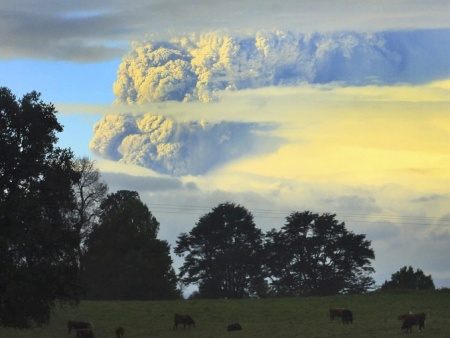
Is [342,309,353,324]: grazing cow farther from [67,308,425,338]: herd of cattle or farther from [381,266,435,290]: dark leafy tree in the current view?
[381,266,435,290]: dark leafy tree

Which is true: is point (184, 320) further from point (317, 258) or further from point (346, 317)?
point (317, 258)

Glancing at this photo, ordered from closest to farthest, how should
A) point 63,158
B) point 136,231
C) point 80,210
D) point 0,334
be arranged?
point 63,158, point 0,334, point 80,210, point 136,231

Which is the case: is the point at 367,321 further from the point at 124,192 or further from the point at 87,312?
the point at 124,192

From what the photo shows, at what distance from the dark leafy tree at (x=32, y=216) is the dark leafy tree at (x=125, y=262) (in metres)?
58.6

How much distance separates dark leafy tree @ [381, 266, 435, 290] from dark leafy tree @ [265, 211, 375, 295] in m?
11.5

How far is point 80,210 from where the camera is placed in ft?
323

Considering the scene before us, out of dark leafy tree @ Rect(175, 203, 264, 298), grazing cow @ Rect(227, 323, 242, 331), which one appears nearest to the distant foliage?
dark leafy tree @ Rect(175, 203, 264, 298)

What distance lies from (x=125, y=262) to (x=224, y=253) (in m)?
18.1

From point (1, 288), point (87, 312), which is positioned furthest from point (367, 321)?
point (1, 288)

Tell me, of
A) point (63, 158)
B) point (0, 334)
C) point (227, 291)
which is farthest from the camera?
point (227, 291)

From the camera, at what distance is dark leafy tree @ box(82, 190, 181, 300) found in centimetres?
10388

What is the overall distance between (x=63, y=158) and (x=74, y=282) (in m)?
6.65

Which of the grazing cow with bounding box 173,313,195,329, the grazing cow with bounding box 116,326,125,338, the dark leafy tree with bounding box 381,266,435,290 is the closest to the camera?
the grazing cow with bounding box 116,326,125,338

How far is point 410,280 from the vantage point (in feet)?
432
